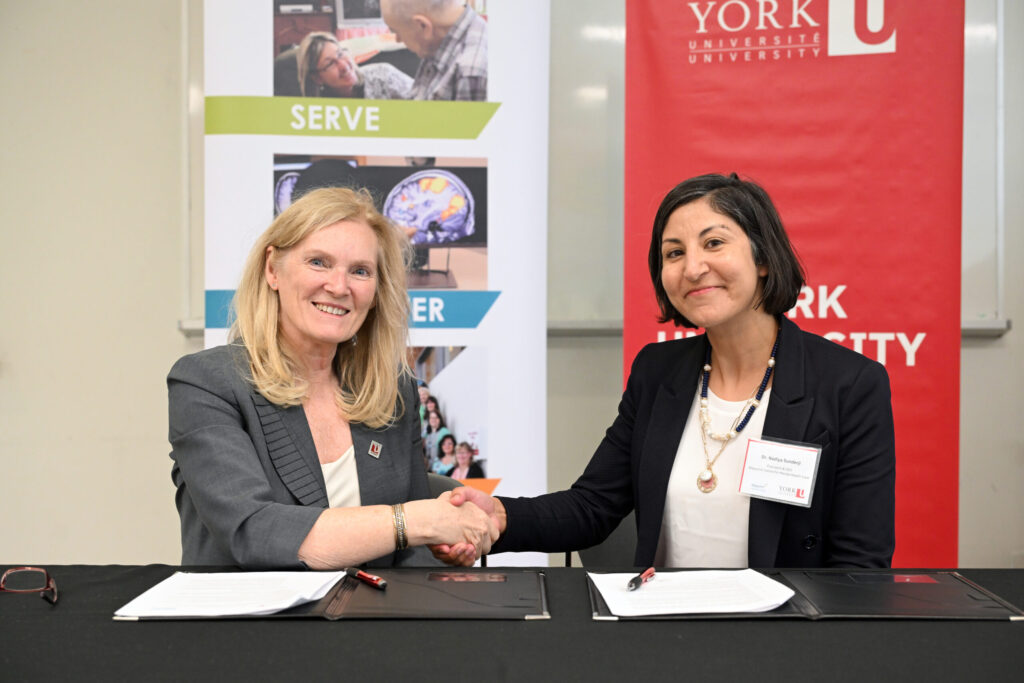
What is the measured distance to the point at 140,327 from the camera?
3836 millimetres

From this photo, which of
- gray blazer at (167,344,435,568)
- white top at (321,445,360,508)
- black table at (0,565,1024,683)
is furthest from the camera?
white top at (321,445,360,508)

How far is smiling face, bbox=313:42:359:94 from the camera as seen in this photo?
10.2 feet

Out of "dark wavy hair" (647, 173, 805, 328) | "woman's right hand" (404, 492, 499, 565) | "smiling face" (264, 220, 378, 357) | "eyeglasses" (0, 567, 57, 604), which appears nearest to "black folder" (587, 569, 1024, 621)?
"woman's right hand" (404, 492, 499, 565)

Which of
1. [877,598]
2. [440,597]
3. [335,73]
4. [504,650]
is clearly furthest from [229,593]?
[335,73]

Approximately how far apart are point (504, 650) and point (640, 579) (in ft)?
1.17

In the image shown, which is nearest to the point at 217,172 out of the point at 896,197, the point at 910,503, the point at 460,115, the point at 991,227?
the point at 460,115

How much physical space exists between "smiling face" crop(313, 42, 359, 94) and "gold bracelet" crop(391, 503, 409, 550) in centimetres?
204

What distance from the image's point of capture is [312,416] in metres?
1.98

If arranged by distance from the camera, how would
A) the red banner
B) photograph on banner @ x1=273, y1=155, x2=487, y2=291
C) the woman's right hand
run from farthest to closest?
photograph on banner @ x1=273, y1=155, x2=487, y2=291
the red banner
the woman's right hand

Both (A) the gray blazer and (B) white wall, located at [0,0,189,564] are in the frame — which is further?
(B) white wall, located at [0,0,189,564]

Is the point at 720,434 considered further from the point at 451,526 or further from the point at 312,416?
the point at 312,416

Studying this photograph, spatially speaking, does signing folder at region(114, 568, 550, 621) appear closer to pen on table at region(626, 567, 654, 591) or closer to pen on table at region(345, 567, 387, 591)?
pen on table at region(345, 567, 387, 591)

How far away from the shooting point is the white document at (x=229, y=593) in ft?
3.94

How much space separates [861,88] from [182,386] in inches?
104
